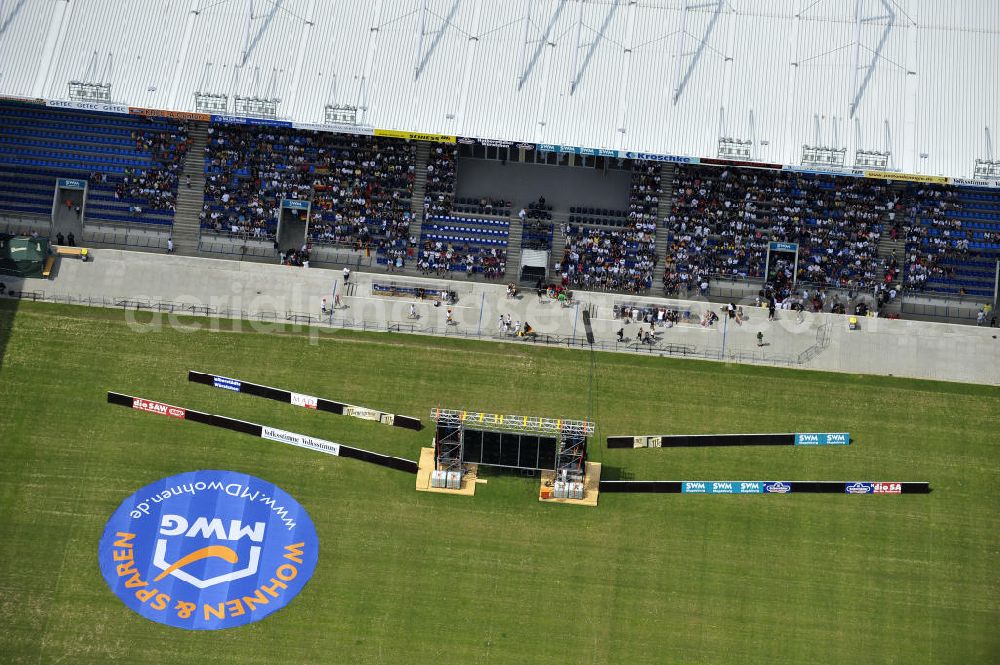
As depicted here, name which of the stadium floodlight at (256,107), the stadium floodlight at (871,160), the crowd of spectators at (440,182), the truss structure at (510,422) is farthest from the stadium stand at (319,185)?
the stadium floodlight at (871,160)

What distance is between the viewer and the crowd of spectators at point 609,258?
8650 cm

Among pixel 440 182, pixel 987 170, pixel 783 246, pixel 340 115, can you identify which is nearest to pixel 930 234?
pixel 987 170

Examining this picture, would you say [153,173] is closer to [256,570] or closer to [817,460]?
[256,570]

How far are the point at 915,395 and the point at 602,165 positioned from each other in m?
27.2

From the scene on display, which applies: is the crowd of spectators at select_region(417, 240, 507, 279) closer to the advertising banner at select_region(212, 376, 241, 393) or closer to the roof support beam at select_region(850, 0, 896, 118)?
the advertising banner at select_region(212, 376, 241, 393)

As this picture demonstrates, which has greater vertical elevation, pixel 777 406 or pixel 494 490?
pixel 777 406

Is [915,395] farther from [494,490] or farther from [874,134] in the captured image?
[494,490]

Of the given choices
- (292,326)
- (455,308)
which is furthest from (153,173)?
(455,308)

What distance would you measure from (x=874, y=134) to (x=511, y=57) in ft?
83.6

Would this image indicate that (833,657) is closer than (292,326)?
Yes

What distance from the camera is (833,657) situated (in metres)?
79.8

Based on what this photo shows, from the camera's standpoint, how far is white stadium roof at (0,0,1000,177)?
3275 inches

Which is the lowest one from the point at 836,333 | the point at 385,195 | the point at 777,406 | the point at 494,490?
the point at 494,490

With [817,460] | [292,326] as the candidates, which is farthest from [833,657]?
[292,326]
